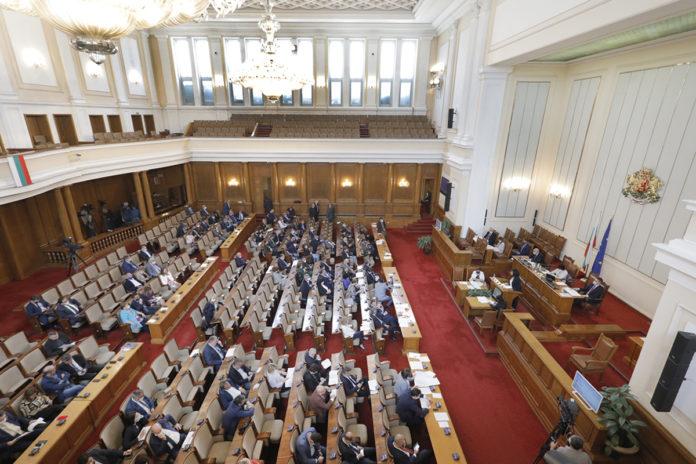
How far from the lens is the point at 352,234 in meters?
14.3

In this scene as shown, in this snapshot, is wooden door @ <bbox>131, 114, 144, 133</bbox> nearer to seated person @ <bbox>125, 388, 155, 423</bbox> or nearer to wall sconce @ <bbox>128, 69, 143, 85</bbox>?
wall sconce @ <bbox>128, 69, 143, 85</bbox>

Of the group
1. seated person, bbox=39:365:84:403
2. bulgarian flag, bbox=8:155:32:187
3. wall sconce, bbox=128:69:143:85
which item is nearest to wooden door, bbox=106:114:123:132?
wall sconce, bbox=128:69:143:85

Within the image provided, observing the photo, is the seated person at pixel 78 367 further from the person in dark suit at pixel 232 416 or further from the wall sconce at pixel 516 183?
the wall sconce at pixel 516 183

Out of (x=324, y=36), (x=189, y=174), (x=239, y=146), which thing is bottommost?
(x=189, y=174)

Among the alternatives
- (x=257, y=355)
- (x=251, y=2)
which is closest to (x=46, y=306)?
(x=257, y=355)

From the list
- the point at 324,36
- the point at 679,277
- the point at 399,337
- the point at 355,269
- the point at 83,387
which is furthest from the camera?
the point at 324,36

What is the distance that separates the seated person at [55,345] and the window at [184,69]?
14.4 m

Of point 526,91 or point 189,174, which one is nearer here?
point 526,91

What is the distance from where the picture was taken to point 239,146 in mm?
15562

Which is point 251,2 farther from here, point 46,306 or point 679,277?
point 679,277

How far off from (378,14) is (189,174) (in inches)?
452

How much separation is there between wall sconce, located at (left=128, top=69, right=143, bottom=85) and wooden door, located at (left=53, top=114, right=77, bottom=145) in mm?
4121

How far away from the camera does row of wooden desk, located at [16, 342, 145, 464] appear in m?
4.75

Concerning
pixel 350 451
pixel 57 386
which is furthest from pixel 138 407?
pixel 350 451
